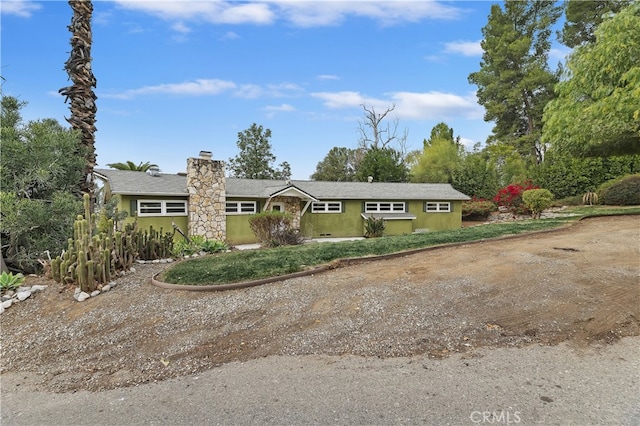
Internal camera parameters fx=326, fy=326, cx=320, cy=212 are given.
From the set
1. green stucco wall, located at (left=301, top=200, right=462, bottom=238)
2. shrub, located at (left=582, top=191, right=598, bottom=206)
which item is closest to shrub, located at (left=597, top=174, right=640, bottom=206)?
shrub, located at (left=582, top=191, right=598, bottom=206)

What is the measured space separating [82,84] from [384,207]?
13.7 metres

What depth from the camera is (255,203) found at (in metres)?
15.2

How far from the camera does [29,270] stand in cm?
703

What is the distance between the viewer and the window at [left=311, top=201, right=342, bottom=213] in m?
16.6

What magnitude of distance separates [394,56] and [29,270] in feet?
42.2

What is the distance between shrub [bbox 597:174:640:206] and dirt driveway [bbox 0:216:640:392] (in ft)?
47.6

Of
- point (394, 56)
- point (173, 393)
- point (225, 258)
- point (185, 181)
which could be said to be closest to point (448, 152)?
point (394, 56)

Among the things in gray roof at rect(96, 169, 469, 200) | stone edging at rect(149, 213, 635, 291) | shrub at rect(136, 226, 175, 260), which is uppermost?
gray roof at rect(96, 169, 469, 200)

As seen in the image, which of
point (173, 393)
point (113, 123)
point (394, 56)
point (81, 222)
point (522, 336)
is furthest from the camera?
point (394, 56)

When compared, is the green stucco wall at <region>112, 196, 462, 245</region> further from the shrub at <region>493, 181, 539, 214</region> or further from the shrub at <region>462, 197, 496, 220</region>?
the shrub at <region>493, 181, 539, 214</region>

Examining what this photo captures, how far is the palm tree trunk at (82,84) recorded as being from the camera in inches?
320

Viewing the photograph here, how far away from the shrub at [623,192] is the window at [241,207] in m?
18.9

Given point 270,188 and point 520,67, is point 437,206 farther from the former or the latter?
point 520,67

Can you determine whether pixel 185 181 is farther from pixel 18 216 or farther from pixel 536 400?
pixel 536 400
